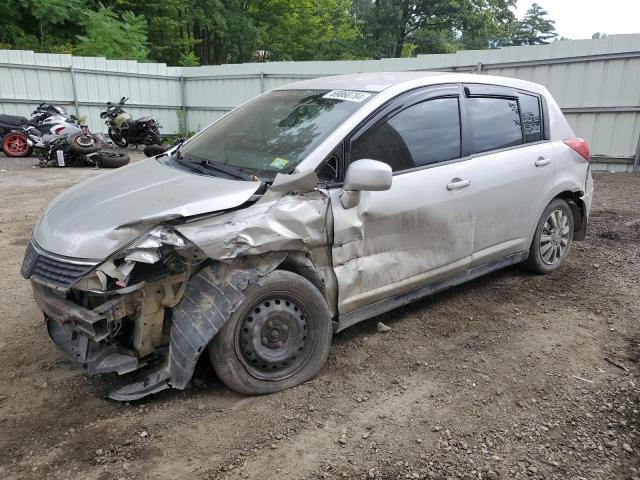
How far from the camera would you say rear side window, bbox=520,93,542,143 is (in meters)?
4.29

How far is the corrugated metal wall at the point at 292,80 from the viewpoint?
9.68 meters

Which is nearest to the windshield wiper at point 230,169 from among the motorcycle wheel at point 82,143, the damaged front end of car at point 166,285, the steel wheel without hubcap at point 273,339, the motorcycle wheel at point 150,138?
the damaged front end of car at point 166,285

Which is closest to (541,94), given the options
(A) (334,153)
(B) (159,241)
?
(A) (334,153)

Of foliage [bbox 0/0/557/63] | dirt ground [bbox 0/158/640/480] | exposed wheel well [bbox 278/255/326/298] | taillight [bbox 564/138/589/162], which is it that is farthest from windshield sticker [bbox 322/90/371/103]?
foliage [bbox 0/0/557/63]

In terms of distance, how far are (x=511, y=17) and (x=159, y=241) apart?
1321 inches

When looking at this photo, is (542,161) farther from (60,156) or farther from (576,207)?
(60,156)

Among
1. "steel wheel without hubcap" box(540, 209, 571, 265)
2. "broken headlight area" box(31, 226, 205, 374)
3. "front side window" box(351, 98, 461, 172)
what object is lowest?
"steel wheel without hubcap" box(540, 209, 571, 265)

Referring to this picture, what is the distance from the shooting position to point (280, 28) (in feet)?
102

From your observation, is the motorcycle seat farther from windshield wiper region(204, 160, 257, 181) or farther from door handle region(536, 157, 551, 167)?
door handle region(536, 157, 551, 167)

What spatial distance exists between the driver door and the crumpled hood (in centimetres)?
69

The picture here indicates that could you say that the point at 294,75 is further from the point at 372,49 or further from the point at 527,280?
the point at 372,49

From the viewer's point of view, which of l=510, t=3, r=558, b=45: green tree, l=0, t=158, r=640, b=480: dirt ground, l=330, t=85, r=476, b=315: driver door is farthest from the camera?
l=510, t=3, r=558, b=45: green tree

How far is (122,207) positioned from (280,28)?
103 feet

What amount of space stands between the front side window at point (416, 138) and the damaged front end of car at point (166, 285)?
0.65m
